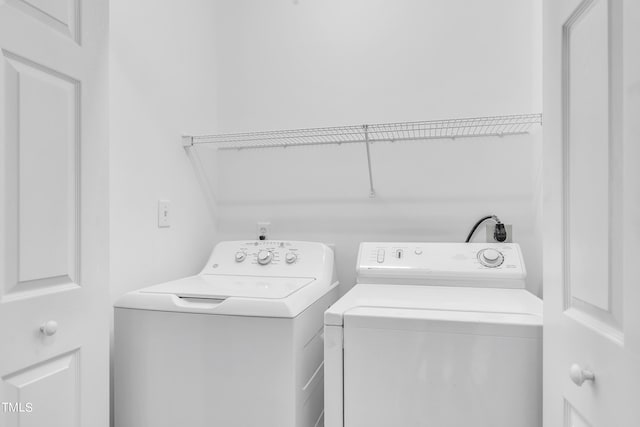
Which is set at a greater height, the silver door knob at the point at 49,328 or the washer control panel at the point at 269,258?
the washer control panel at the point at 269,258

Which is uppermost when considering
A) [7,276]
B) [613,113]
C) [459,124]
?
[459,124]

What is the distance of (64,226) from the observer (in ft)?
3.27

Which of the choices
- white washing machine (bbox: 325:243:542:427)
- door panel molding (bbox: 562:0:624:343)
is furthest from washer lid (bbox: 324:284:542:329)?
door panel molding (bbox: 562:0:624:343)

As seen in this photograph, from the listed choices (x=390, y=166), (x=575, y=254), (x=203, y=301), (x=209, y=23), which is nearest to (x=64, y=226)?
(x=203, y=301)

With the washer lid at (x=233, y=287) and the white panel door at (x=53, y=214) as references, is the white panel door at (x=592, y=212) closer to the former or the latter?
the washer lid at (x=233, y=287)

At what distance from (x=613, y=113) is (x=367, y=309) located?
32.4 inches

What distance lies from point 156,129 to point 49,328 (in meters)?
1.06

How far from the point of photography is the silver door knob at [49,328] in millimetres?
933

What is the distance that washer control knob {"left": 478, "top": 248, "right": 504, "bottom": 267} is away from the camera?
1616mm

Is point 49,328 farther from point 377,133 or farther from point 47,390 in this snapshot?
point 377,133

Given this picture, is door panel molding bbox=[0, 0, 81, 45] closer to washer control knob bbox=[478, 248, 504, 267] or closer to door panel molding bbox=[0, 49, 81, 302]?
door panel molding bbox=[0, 49, 81, 302]

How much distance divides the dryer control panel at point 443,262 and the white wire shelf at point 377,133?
1.82 feet

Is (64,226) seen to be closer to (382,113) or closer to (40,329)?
(40,329)

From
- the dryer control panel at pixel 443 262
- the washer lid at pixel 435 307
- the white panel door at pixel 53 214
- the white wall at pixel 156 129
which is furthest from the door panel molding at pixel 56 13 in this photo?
the dryer control panel at pixel 443 262
